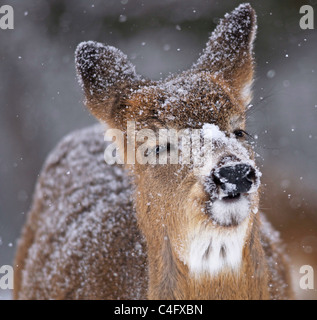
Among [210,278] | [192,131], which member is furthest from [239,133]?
[210,278]

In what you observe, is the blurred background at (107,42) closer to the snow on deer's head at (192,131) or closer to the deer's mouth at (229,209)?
the snow on deer's head at (192,131)

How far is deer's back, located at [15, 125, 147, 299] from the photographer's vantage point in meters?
4.27

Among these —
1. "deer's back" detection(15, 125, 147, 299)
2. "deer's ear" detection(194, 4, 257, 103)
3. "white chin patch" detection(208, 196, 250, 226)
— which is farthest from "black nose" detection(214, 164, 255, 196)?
"deer's back" detection(15, 125, 147, 299)

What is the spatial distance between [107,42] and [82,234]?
6.07 m

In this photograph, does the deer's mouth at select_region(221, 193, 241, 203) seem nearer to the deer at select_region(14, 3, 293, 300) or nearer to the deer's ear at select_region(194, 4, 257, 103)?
the deer at select_region(14, 3, 293, 300)

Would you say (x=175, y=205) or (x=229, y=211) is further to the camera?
(x=175, y=205)

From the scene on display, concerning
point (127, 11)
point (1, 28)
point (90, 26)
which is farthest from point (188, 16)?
point (1, 28)

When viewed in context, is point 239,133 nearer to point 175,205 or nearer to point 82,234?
point 175,205

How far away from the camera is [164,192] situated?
329 centimetres

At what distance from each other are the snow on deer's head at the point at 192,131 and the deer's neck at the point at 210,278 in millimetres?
48

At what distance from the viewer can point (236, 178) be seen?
2.73 meters

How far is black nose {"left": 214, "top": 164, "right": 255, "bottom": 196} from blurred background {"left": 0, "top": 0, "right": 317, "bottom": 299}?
532cm

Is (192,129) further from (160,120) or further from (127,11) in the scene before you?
(127,11)
